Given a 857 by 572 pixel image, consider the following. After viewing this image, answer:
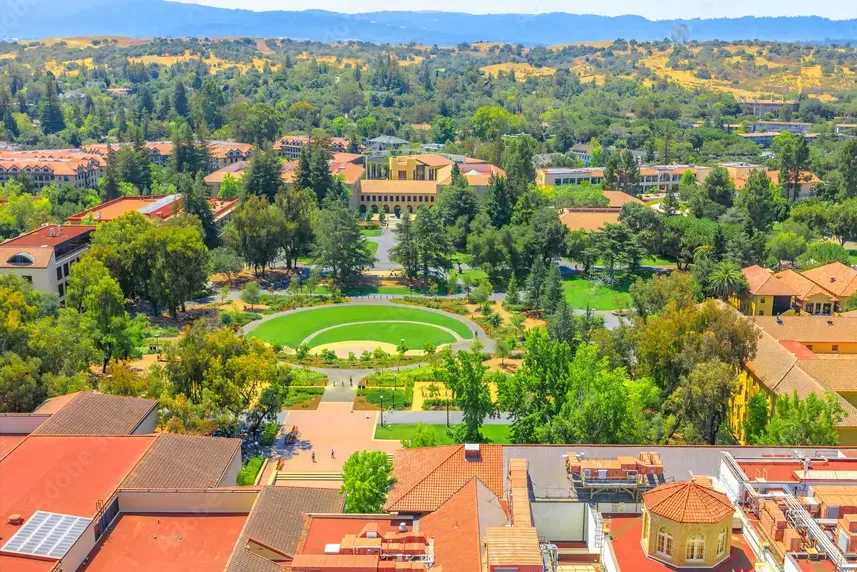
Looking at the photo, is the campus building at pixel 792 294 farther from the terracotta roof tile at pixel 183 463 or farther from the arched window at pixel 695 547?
the terracotta roof tile at pixel 183 463

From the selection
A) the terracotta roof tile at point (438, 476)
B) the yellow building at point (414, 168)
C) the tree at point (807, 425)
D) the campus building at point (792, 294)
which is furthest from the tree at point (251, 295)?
the yellow building at point (414, 168)

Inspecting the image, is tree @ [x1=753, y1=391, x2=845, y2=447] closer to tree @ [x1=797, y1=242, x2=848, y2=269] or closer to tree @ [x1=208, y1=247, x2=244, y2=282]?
tree @ [x1=797, y1=242, x2=848, y2=269]

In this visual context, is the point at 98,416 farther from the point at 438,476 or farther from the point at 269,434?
the point at 438,476

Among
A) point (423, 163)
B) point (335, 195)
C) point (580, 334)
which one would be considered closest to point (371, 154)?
point (423, 163)

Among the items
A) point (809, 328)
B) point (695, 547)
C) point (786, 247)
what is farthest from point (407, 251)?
point (695, 547)

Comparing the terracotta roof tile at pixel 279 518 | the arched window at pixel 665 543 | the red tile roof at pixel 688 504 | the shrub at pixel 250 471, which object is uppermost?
the red tile roof at pixel 688 504
